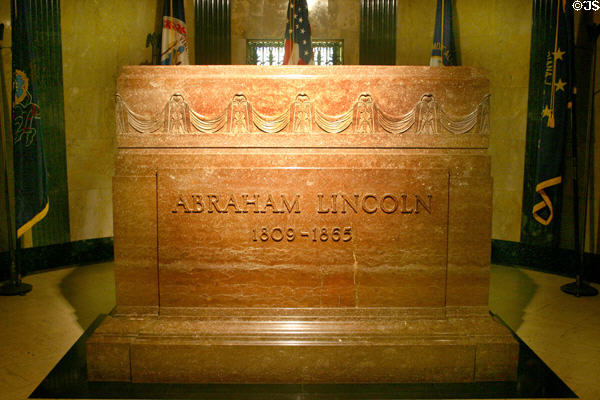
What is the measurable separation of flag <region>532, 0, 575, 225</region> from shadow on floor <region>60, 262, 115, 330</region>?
5.24 metres

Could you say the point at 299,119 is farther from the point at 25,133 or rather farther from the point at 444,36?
the point at 444,36

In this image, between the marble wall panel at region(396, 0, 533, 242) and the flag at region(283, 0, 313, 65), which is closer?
the flag at region(283, 0, 313, 65)

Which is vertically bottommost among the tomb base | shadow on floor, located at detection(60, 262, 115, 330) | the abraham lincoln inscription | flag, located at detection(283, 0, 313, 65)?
shadow on floor, located at detection(60, 262, 115, 330)

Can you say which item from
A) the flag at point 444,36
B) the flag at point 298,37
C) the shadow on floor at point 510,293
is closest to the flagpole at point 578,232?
the shadow on floor at point 510,293

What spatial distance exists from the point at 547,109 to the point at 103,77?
6397 millimetres

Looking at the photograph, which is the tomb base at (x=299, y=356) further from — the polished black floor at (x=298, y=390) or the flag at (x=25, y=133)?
the flag at (x=25, y=133)

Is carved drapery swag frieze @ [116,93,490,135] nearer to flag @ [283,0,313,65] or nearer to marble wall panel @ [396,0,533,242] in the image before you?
flag @ [283,0,313,65]

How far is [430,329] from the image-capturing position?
11.2ft

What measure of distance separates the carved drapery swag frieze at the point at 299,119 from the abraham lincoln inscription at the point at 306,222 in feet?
0.04

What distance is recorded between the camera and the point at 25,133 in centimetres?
534

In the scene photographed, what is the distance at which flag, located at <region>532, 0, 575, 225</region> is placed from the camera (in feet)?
18.1

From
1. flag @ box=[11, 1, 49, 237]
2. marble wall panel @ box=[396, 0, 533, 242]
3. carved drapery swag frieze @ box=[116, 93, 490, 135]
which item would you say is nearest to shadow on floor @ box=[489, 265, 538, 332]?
marble wall panel @ box=[396, 0, 533, 242]

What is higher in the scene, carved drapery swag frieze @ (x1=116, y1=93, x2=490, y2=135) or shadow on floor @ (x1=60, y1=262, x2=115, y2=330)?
carved drapery swag frieze @ (x1=116, y1=93, x2=490, y2=135)
